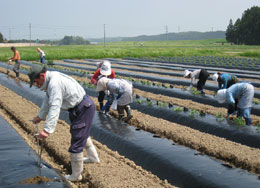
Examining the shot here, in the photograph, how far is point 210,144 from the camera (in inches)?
228

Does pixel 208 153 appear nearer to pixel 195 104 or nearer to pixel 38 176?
pixel 38 176

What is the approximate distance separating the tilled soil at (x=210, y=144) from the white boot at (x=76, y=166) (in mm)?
2329

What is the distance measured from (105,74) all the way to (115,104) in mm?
897

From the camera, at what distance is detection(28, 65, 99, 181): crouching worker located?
12.6ft

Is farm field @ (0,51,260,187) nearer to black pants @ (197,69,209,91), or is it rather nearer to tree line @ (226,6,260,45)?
black pants @ (197,69,209,91)

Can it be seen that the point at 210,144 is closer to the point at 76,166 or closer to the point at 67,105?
the point at 76,166

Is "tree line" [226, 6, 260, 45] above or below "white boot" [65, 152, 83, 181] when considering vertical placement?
above

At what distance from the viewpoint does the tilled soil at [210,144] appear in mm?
5102

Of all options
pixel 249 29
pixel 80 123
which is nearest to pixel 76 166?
pixel 80 123

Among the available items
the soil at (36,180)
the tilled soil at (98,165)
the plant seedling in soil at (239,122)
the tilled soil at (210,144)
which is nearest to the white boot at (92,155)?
the tilled soil at (98,165)

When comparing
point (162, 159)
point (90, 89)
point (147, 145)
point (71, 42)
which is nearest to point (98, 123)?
point (147, 145)

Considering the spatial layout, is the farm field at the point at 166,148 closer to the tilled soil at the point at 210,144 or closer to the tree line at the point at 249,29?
the tilled soil at the point at 210,144

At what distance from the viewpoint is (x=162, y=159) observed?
5062 mm

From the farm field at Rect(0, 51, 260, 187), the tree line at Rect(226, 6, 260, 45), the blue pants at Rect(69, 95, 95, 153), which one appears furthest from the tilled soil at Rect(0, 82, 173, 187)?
the tree line at Rect(226, 6, 260, 45)
